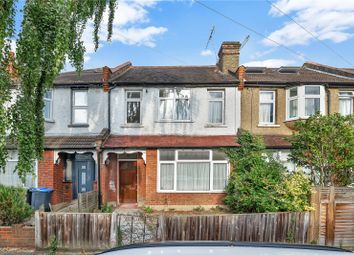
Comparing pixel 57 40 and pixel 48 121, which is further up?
pixel 57 40

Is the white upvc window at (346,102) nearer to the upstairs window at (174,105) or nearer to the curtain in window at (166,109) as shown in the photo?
the upstairs window at (174,105)

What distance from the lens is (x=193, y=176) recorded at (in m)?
12.2

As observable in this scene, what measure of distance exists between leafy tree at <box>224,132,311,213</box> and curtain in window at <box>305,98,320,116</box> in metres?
3.51

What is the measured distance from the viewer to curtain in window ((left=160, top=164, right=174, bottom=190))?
1214 cm

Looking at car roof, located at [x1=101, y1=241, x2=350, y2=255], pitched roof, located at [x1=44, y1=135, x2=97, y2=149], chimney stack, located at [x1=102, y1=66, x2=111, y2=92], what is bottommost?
car roof, located at [x1=101, y1=241, x2=350, y2=255]

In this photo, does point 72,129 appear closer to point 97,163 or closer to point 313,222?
point 97,163

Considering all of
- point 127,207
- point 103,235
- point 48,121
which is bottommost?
point 127,207

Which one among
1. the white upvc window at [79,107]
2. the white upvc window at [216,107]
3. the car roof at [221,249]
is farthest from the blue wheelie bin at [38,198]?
the car roof at [221,249]


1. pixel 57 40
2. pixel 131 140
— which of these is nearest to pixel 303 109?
pixel 131 140

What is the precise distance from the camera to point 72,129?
1302cm

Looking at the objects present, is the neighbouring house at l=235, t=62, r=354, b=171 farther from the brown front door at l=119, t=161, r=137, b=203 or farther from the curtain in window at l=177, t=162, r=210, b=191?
the brown front door at l=119, t=161, r=137, b=203

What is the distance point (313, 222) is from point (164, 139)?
7.20 meters

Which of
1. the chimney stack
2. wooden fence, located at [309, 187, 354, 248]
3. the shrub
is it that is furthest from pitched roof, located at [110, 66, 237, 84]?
wooden fence, located at [309, 187, 354, 248]

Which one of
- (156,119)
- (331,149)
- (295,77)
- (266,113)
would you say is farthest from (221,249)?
(295,77)
